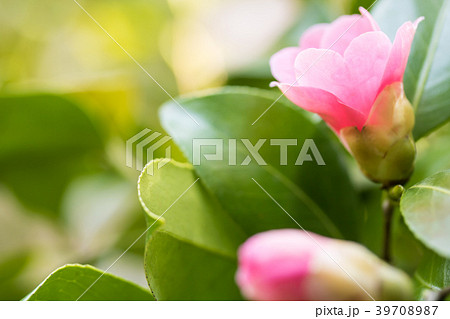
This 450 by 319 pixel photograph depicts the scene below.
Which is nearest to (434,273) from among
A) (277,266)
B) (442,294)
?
(442,294)

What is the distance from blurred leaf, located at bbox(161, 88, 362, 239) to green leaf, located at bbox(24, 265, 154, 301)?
12 cm

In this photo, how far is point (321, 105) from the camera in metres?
0.41

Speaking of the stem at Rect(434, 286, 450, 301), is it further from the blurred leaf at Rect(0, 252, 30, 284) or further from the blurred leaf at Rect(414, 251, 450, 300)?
the blurred leaf at Rect(0, 252, 30, 284)

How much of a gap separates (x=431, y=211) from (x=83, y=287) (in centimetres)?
28

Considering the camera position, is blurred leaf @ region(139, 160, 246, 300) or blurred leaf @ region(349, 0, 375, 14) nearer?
blurred leaf @ region(139, 160, 246, 300)

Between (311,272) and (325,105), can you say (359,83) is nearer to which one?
(325,105)

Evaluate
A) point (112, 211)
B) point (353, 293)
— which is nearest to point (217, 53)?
point (112, 211)

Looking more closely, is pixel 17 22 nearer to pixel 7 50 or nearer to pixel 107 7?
pixel 7 50

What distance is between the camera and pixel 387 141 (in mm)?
429

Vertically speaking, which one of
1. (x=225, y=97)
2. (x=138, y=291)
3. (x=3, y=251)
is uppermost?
(x=225, y=97)

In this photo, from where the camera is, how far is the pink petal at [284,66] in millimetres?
428

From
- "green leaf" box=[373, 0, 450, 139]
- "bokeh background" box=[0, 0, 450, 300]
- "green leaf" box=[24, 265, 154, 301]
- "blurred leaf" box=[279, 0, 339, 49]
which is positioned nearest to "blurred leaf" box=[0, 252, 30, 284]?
"bokeh background" box=[0, 0, 450, 300]

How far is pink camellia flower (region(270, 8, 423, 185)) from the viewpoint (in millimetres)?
387

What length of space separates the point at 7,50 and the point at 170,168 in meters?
0.89
